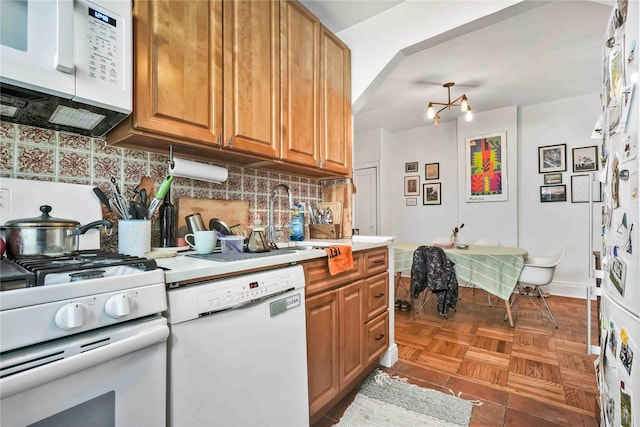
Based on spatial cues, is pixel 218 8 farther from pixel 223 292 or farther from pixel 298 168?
pixel 223 292

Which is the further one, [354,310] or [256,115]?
[354,310]

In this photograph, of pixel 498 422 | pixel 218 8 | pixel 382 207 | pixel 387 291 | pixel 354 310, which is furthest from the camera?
pixel 382 207

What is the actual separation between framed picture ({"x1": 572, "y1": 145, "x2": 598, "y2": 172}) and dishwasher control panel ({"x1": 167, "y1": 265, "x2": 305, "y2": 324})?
4.40 meters

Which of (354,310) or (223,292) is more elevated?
(223,292)

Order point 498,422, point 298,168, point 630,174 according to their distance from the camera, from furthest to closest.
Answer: point 298,168 → point 498,422 → point 630,174

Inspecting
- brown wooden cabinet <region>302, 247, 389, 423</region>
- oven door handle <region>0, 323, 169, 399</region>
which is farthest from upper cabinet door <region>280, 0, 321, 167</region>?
oven door handle <region>0, 323, 169, 399</region>

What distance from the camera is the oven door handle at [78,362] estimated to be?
56 centimetres

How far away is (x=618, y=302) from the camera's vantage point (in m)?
0.96

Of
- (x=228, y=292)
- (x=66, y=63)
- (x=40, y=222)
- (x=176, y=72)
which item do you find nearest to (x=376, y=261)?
(x=228, y=292)

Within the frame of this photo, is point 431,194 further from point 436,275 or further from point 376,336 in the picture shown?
point 376,336

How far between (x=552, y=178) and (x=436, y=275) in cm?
252

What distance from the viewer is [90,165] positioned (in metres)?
1.26

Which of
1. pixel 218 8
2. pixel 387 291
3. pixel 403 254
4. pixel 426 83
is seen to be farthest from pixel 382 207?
pixel 218 8

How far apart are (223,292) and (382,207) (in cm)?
448
